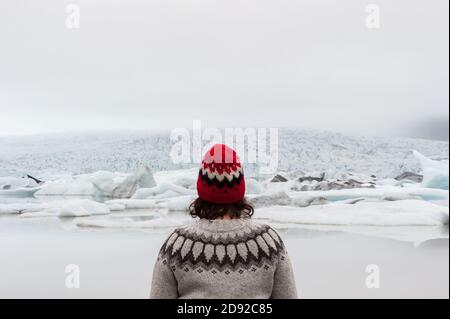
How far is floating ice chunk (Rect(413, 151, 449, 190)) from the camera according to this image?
3276 mm

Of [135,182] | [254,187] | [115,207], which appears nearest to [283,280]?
[254,187]

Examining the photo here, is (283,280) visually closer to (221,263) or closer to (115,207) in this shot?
(221,263)

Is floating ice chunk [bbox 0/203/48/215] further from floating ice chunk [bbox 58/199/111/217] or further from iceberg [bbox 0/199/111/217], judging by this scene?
floating ice chunk [bbox 58/199/111/217]

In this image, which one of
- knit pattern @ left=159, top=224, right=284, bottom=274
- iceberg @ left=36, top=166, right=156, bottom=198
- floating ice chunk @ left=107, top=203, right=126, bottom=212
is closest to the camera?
knit pattern @ left=159, top=224, right=284, bottom=274

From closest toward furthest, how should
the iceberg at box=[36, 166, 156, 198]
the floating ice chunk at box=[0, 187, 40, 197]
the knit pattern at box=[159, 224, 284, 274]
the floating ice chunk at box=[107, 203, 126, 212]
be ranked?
the knit pattern at box=[159, 224, 284, 274] → the floating ice chunk at box=[0, 187, 40, 197] → the iceberg at box=[36, 166, 156, 198] → the floating ice chunk at box=[107, 203, 126, 212]

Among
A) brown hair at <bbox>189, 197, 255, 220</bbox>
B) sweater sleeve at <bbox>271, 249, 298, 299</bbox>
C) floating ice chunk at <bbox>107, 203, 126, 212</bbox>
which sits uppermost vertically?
brown hair at <bbox>189, 197, 255, 220</bbox>

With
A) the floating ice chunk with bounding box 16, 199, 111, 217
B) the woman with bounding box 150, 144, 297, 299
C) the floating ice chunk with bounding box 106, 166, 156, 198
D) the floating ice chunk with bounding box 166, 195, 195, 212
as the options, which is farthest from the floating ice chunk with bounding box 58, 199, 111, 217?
the woman with bounding box 150, 144, 297, 299

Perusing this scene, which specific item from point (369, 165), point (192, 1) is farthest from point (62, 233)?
point (369, 165)

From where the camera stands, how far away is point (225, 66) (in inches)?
128

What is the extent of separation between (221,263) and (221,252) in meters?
0.02

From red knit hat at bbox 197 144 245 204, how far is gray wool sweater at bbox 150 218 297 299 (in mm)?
45

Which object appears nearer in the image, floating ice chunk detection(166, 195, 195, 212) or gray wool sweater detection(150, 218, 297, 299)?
gray wool sweater detection(150, 218, 297, 299)

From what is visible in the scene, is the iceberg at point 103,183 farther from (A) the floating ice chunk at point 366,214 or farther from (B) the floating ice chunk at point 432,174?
(B) the floating ice chunk at point 432,174
